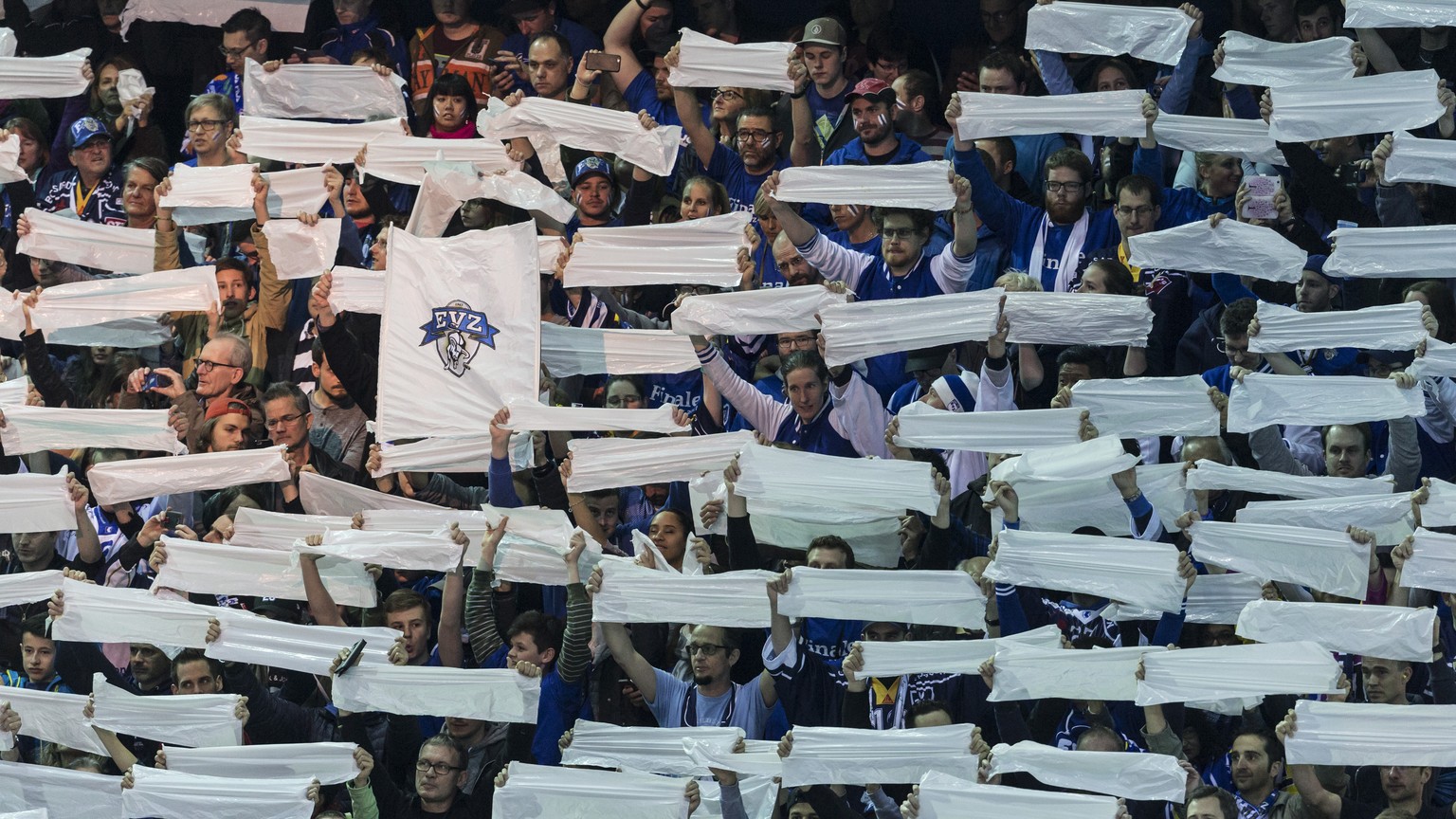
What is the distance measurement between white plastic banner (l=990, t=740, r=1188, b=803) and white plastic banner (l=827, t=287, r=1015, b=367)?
171 centimetres

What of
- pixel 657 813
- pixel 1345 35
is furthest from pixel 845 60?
pixel 657 813

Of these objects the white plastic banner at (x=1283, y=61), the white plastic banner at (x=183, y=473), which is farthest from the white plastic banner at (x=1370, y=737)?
the white plastic banner at (x=183, y=473)

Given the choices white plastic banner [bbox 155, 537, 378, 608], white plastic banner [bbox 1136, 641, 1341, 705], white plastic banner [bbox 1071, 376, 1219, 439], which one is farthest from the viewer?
white plastic banner [bbox 155, 537, 378, 608]

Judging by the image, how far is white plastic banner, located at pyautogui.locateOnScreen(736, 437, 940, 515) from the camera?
8.95 meters

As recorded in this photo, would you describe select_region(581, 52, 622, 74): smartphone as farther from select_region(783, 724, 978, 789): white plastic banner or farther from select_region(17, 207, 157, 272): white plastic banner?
select_region(783, 724, 978, 789): white plastic banner

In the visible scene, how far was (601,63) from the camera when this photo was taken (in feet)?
37.2

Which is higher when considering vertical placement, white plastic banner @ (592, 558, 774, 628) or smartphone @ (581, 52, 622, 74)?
smartphone @ (581, 52, 622, 74)

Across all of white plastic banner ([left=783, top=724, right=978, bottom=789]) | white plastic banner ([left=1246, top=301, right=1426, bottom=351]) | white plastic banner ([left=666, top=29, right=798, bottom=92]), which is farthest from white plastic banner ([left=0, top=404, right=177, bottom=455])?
white plastic banner ([left=1246, top=301, right=1426, bottom=351])

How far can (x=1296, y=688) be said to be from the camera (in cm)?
834

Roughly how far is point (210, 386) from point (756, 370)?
222 centimetres

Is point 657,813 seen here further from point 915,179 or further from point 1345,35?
point 1345,35

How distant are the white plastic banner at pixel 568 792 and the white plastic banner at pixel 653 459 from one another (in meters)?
1.32

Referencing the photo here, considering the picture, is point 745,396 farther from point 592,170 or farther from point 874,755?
point 874,755

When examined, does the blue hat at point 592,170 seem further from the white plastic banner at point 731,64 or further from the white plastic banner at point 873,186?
the white plastic banner at point 873,186
